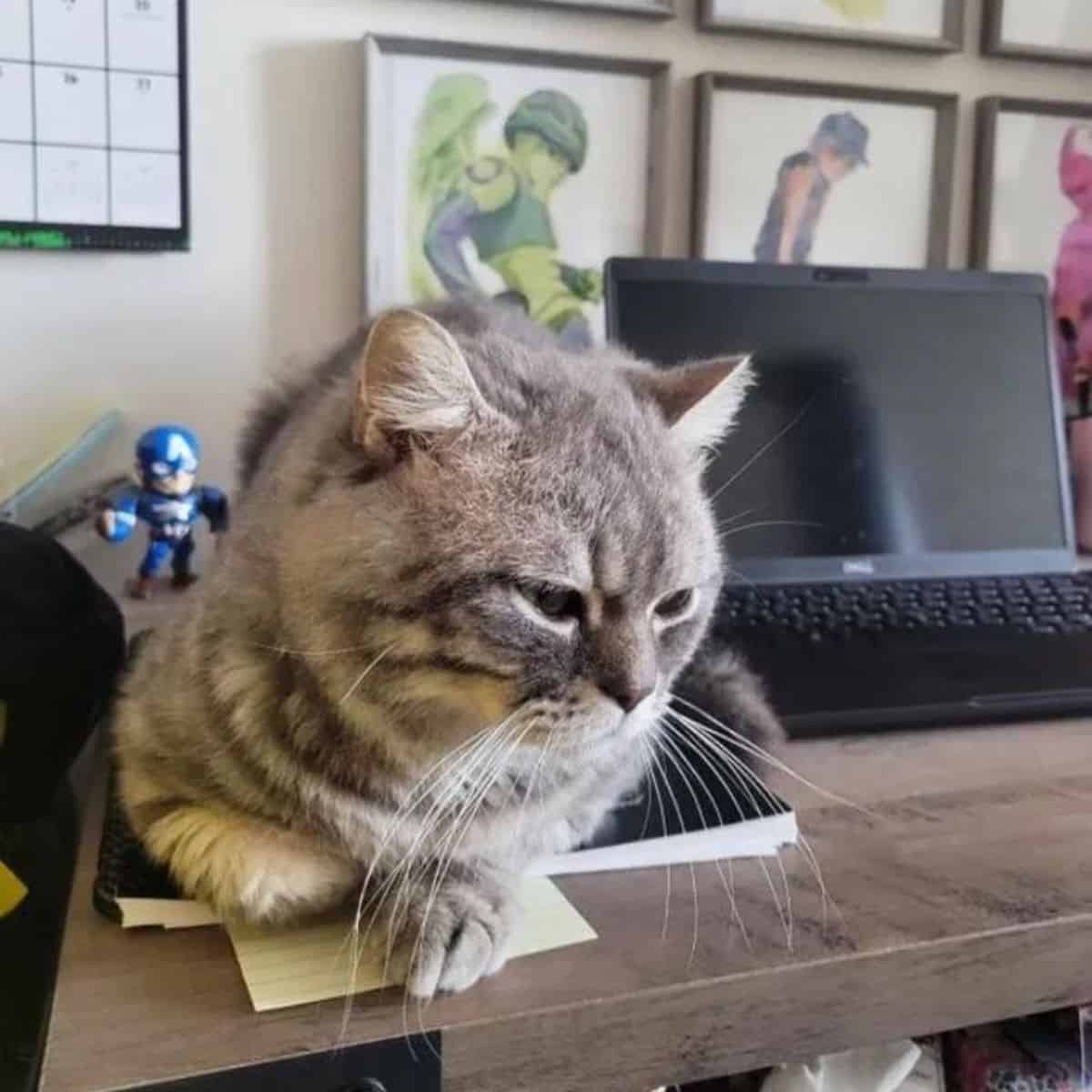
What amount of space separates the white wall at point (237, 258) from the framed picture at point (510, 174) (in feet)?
0.10

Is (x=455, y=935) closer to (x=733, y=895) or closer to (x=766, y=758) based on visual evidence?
(x=733, y=895)

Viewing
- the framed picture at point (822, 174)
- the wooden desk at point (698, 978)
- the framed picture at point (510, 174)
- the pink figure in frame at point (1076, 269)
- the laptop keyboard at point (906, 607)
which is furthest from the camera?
the pink figure in frame at point (1076, 269)

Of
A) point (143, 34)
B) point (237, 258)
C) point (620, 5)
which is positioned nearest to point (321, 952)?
point (237, 258)

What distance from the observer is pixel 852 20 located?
1308 mm

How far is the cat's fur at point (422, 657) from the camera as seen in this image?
0.58 meters

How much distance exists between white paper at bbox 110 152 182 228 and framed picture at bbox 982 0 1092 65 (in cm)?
93

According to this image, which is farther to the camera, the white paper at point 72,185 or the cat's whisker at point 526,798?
the white paper at point 72,185

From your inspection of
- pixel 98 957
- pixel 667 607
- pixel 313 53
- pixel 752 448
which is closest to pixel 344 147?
pixel 313 53

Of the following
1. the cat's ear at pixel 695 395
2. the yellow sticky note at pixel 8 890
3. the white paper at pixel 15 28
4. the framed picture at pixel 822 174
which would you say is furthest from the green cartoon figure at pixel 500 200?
the yellow sticky note at pixel 8 890

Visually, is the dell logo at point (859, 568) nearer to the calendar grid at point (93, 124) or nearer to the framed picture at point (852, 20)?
the framed picture at point (852, 20)

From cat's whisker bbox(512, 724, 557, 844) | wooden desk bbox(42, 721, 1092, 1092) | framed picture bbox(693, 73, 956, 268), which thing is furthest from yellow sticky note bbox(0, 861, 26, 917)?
framed picture bbox(693, 73, 956, 268)

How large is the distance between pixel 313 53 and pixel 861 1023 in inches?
39.2

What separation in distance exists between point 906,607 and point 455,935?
580mm

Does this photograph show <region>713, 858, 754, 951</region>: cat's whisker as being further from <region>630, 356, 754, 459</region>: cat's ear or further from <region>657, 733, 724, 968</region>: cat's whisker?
<region>630, 356, 754, 459</region>: cat's ear
